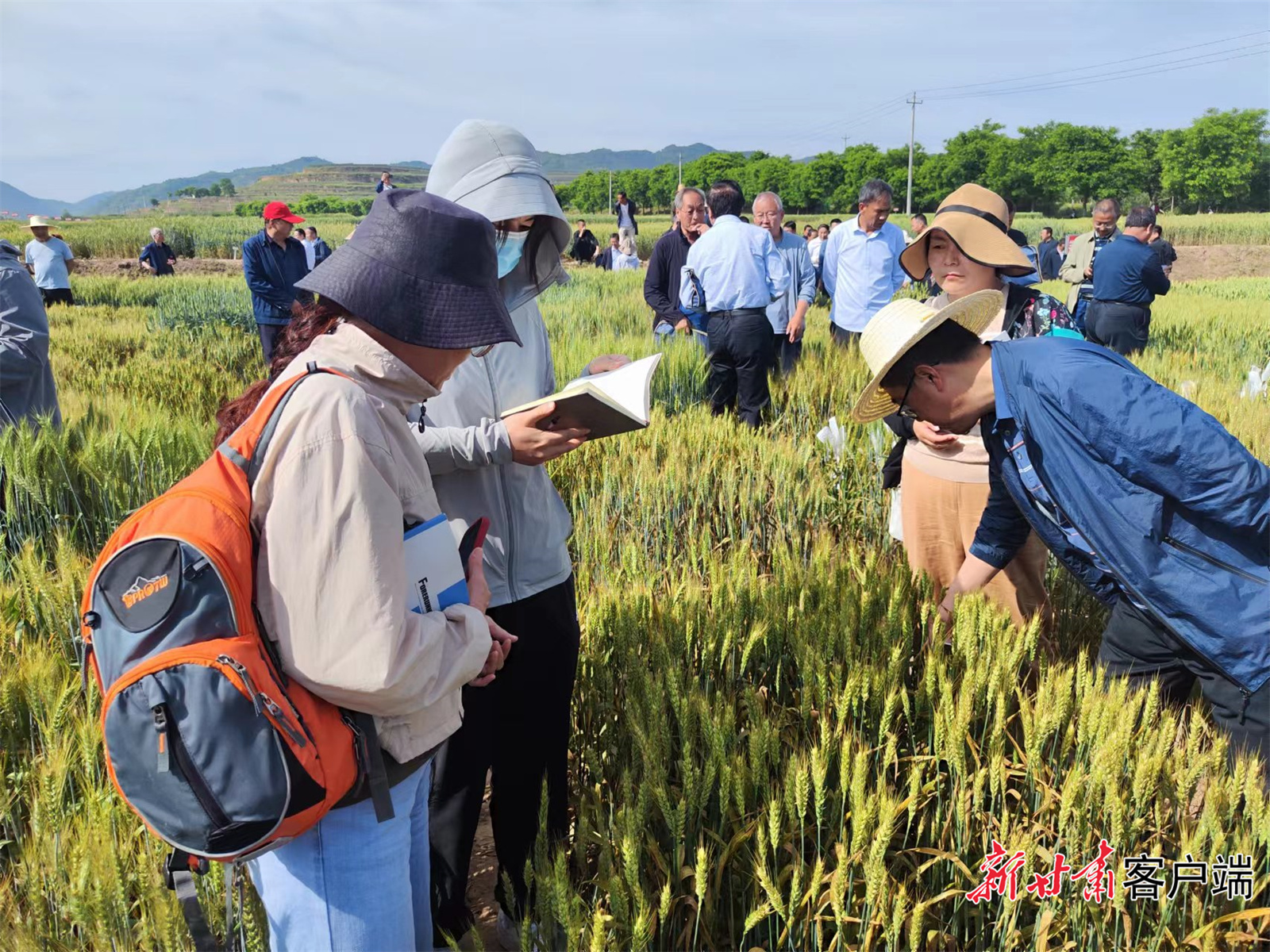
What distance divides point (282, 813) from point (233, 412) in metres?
0.54

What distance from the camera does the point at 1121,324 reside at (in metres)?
6.96

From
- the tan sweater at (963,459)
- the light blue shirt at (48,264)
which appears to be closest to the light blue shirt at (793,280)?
the tan sweater at (963,459)

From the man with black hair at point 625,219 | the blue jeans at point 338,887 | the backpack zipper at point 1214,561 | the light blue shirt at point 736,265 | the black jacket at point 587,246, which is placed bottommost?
the blue jeans at point 338,887

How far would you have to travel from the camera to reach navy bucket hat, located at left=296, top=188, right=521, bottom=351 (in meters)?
1.14

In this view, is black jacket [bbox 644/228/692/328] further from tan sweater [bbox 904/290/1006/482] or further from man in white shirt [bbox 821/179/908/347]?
tan sweater [bbox 904/290/1006/482]

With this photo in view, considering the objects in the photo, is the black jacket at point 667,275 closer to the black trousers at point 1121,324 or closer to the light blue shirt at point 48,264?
the black trousers at point 1121,324

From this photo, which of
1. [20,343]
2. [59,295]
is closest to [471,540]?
[20,343]

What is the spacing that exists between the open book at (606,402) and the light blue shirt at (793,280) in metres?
4.59

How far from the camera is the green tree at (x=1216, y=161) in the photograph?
2908 inches

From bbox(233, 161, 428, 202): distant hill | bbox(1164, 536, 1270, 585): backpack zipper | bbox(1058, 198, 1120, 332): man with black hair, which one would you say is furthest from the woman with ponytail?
bbox(233, 161, 428, 202): distant hill

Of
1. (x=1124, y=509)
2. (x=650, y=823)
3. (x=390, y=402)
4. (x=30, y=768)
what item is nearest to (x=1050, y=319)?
(x=1124, y=509)

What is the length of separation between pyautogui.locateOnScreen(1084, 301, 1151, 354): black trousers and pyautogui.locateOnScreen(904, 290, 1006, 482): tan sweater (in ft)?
16.3

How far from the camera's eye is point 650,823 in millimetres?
1570

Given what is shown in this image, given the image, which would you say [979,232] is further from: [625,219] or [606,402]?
[625,219]
